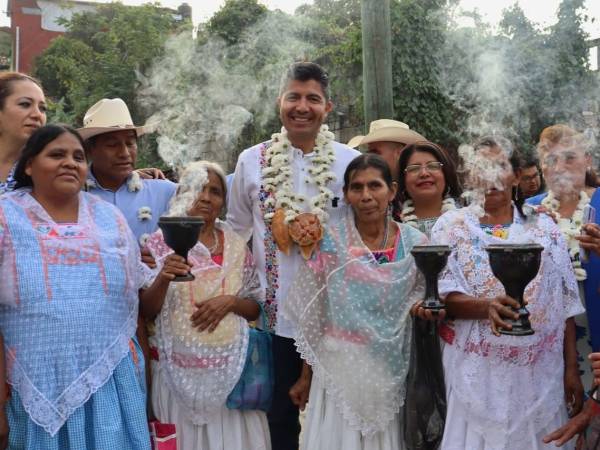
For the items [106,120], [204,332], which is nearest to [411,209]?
[204,332]

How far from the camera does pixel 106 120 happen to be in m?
4.12

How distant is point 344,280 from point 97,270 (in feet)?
4.18

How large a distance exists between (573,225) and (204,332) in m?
2.19

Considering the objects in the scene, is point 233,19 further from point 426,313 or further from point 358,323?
point 426,313

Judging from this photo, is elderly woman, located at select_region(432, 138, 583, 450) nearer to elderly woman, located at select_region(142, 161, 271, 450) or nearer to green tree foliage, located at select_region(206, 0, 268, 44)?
elderly woman, located at select_region(142, 161, 271, 450)

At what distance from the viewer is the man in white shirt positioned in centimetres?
397

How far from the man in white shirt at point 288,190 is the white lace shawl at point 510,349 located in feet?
2.98

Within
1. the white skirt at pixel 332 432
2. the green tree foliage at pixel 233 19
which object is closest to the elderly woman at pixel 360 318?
the white skirt at pixel 332 432

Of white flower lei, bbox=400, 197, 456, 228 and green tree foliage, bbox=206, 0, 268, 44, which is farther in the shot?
green tree foliage, bbox=206, 0, 268, 44

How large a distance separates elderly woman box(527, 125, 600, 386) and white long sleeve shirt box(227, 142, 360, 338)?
1.19 metres

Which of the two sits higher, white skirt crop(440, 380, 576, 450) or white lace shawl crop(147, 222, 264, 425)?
white lace shawl crop(147, 222, 264, 425)

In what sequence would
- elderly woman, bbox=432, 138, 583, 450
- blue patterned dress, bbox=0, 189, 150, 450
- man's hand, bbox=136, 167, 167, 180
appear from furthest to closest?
man's hand, bbox=136, 167, 167, 180 < elderly woman, bbox=432, 138, 583, 450 < blue patterned dress, bbox=0, 189, 150, 450

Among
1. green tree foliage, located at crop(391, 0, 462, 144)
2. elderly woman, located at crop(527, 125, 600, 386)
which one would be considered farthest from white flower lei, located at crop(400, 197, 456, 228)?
green tree foliage, located at crop(391, 0, 462, 144)

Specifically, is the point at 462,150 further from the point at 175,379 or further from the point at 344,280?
the point at 175,379
